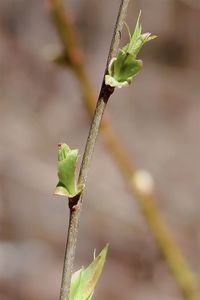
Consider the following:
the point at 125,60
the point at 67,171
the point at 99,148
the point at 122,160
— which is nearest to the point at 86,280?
the point at 67,171

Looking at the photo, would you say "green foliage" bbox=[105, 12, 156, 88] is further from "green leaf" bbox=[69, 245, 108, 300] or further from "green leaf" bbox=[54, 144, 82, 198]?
"green leaf" bbox=[69, 245, 108, 300]

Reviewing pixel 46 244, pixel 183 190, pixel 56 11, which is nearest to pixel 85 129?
pixel 183 190

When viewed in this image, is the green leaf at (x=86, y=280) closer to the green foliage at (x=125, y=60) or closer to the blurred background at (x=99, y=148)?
the green foliage at (x=125, y=60)

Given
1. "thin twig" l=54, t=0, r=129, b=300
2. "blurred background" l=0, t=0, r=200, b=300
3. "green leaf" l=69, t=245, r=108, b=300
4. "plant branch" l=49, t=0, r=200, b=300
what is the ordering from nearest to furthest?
"thin twig" l=54, t=0, r=129, b=300 → "green leaf" l=69, t=245, r=108, b=300 → "plant branch" l=49, t=0, r=200, b=300 → "blurred background" l=0, t=0, r=200, b=300

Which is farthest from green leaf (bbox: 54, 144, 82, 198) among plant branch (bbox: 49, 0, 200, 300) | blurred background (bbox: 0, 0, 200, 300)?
blurred background (bbox: 0, 0, 200, 300)

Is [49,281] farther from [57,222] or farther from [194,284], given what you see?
[194,284]

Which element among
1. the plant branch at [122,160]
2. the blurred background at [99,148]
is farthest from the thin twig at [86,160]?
the blurred background at [99,148]

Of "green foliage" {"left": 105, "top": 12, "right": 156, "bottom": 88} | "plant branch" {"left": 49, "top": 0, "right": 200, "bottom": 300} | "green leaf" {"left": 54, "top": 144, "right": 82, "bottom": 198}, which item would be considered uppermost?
"green foliage" {"left": 105, "top": 12, "right": 156, "bottom": 88}
